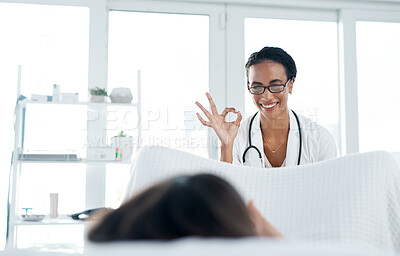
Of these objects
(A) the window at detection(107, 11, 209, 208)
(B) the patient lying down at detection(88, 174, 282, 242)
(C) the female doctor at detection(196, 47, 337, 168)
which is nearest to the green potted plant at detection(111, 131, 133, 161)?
(A) the window at detection(107, 11, 209, 208)

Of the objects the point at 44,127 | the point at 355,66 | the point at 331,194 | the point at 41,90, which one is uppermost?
the point at 355,66

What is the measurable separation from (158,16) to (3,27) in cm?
116

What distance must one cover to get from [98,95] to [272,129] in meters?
1.52

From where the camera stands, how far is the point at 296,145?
6.68ft

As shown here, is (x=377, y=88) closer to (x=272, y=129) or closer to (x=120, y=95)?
(x=272, y=129)

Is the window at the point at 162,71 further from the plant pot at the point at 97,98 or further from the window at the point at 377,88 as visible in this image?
the window at the point at 377,88

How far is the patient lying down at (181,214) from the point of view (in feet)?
1.67

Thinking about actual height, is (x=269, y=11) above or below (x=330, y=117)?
above

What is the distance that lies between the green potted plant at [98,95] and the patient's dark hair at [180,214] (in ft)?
8.92

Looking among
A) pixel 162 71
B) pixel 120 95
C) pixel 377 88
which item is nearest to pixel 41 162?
pixel 120 95

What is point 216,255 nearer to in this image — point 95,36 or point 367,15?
point 95,36

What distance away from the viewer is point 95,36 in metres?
3.44

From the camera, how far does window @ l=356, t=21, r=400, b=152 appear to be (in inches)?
147

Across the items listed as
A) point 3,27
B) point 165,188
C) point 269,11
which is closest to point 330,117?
point 269,11
